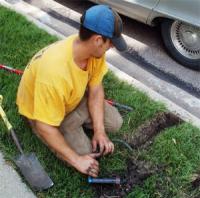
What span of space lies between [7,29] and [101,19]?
265 cm

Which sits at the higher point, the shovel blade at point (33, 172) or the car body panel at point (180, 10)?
the car body panel at point (180, 10)

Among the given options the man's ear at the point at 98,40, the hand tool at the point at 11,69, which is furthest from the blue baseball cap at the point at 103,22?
the hand tool at the point at 11,69

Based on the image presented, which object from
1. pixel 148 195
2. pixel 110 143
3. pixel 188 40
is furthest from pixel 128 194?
pixel 188 40

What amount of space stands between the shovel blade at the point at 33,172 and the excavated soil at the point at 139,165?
375 millimetres

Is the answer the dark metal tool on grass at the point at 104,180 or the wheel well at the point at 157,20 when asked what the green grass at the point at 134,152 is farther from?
the wheel well at the point at 157,20

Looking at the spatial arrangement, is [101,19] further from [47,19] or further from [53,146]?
[47,19]

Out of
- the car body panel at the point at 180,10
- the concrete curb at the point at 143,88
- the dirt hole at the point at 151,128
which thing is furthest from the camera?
the car body panel at the point at 180,10

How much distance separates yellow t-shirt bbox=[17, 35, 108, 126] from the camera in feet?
9.45

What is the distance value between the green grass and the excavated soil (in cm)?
5

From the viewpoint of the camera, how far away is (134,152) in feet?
11.6

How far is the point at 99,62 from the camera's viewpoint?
3.35 metres

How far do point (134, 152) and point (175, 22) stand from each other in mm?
1792

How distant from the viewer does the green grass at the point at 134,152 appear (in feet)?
10.6

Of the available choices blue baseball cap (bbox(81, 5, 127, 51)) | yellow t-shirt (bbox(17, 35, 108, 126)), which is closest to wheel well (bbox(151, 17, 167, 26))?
yellow t-shirt (bbox(17, 35, 108, 126))
